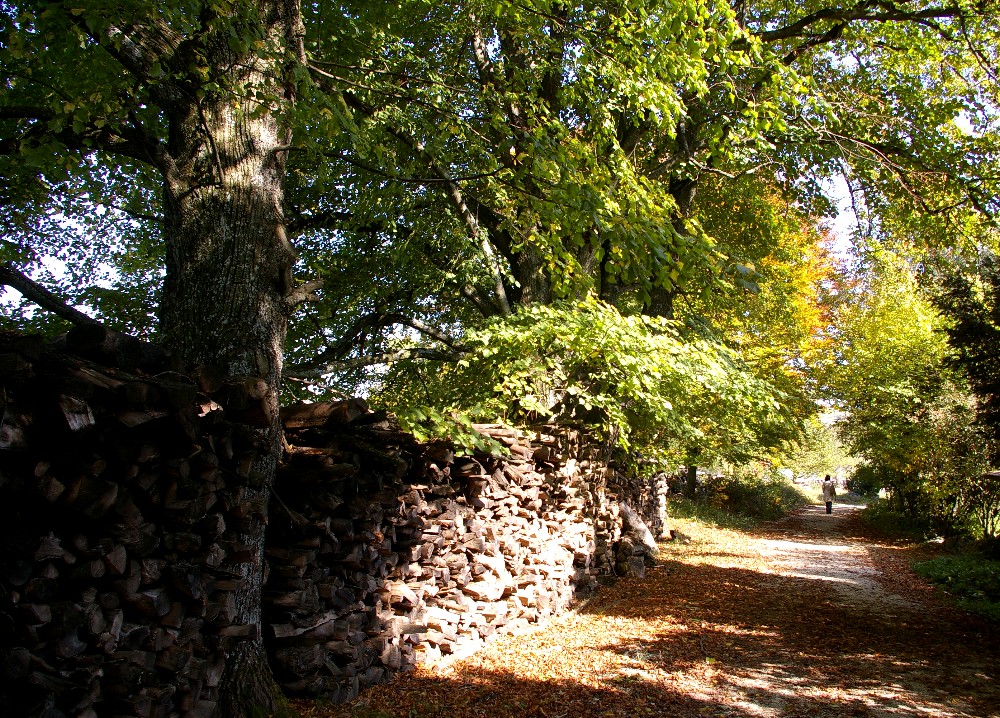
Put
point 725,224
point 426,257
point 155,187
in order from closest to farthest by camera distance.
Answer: point 155,187
point 426,257
point 725,224

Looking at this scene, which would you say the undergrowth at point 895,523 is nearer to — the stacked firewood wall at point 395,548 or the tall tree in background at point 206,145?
the stacked firewood wall at point 395,548

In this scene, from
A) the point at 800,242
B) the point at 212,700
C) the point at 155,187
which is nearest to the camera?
the point at 212,700

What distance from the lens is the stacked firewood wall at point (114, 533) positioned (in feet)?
8.09

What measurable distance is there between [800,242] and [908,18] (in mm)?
7795

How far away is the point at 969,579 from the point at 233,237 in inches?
453

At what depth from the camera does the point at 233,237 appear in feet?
14.7

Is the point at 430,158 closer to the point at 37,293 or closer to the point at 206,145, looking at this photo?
the point at 206,145

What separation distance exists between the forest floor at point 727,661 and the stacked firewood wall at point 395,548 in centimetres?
27

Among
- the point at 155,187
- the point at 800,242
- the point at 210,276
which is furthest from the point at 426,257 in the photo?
the point at 800,242

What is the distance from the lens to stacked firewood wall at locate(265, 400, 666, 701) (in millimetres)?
4438

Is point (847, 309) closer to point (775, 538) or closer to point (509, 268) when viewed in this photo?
point (775, 538)

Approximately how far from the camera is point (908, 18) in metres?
10.4

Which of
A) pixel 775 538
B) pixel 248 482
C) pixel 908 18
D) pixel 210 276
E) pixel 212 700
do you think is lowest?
pixel 775 538

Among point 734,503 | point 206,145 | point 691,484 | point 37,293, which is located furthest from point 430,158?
point 734,503
